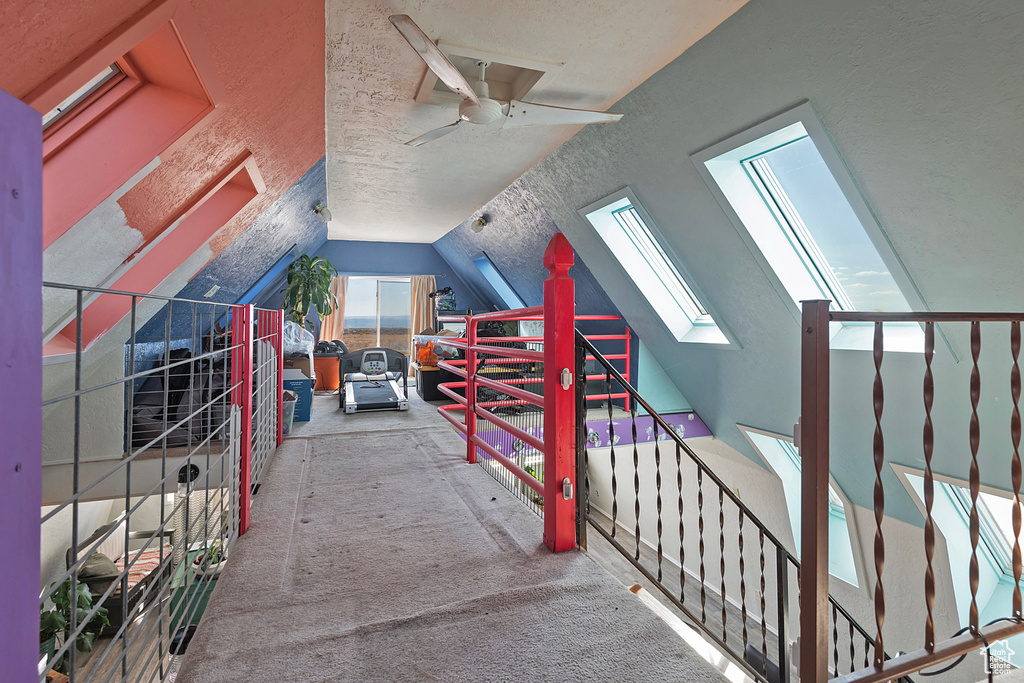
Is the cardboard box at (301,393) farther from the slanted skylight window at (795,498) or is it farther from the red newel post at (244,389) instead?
the slanted skylight window at (795,498)

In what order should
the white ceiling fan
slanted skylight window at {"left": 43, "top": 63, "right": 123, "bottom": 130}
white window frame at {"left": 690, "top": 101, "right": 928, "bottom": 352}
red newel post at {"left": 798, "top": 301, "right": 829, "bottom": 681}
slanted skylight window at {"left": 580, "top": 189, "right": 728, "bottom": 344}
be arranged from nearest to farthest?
red newel post at {"left": 798, "top": 301, "right": 829, "bottom": 681}
slanted skylight window at {"left": 43, "top": 63, "right": 123, "bottom": 130}
the white ceiling fan
white window frame at {"left": 690, "top": 101, "right": 928, "bottom": 352}
slanted skylight window at {"left": 580, "top": 189, "right": 728, "bottom": 344}

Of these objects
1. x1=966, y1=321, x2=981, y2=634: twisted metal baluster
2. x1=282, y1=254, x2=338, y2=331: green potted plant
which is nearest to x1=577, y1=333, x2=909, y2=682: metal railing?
x1=966, y1=321, x2=981, y2=634: twisted metal baluster

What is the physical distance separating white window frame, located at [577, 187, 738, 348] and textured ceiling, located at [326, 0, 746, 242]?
2.32 ft

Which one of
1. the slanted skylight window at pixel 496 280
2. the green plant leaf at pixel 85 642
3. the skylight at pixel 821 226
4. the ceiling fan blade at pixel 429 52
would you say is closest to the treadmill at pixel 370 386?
the slanted skylight window at pixel 496 280

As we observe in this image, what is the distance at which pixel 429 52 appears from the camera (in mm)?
2180

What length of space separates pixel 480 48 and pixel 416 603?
2718mm

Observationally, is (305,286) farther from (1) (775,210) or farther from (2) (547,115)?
(1) (775,210)

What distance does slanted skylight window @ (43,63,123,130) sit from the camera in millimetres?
1936

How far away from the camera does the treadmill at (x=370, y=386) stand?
5.33m

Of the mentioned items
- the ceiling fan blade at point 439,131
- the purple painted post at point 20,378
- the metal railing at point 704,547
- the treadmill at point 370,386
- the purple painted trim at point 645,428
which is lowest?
the metal railing at point 704,547

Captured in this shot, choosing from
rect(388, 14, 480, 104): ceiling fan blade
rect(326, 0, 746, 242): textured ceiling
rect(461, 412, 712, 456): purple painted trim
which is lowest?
rect(461, 412, 712, 456): purple painted trim

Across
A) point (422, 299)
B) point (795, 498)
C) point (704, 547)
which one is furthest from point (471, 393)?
point (422, 299)

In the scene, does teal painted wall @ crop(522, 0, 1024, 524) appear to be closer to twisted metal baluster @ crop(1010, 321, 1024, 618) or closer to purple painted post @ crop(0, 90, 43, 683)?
twisted metal baluster @ crop(1010, 321, 1024, 618)

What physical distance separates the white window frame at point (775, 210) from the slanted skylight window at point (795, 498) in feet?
4.47
